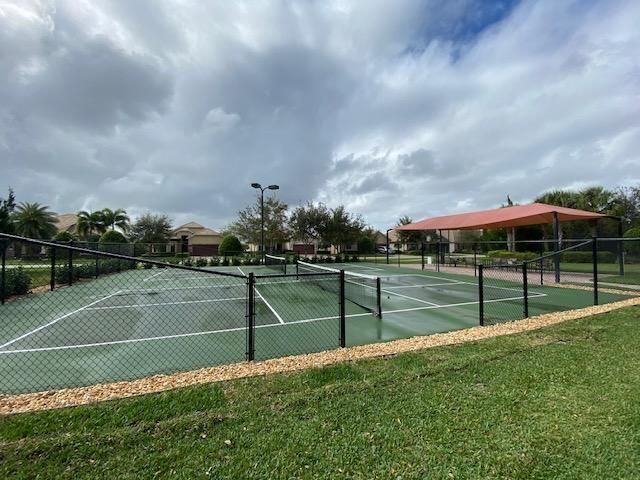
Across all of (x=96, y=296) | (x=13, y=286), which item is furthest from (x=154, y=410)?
(x=13, y=286)

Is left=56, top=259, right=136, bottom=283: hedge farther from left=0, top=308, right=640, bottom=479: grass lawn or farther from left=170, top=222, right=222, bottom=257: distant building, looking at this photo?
left=170, top=222, right=222, bottom=257: distant building

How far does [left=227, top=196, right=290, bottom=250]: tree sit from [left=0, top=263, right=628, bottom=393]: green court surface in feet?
81.1

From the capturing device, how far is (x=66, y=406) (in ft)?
10.8

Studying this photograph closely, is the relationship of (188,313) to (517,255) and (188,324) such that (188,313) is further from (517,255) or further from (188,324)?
(517,255)

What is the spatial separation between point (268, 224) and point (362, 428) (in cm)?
3482

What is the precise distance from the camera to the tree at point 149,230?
52.9 m

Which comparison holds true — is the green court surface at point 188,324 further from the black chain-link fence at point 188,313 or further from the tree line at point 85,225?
the tree line at point 85,225

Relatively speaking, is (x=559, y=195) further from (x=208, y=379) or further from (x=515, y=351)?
(x=208, y=379)

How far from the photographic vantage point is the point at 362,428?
2.84m

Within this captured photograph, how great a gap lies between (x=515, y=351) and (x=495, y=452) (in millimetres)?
2845

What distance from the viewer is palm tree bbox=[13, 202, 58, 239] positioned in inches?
1463

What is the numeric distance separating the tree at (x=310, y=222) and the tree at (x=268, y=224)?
1.31 meters

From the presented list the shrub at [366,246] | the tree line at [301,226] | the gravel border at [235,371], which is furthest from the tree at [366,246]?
the gravel border at [235,371]

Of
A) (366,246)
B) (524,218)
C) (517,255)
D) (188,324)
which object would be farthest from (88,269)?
(366,246)
